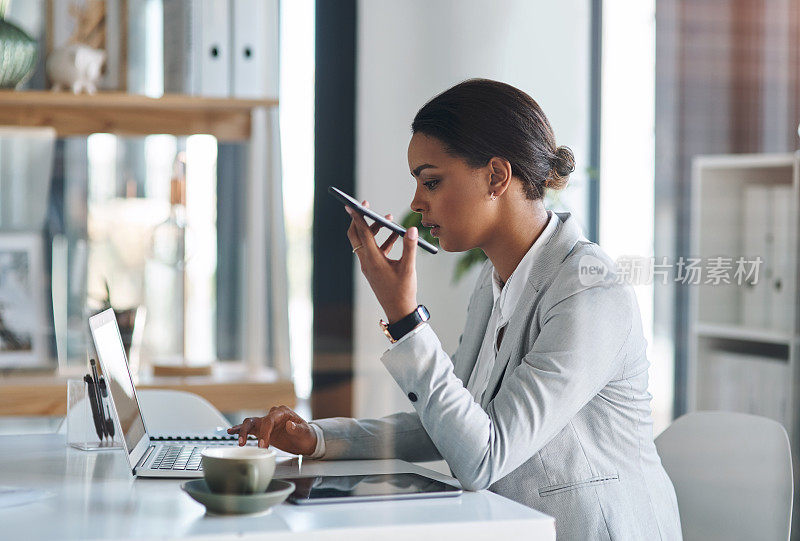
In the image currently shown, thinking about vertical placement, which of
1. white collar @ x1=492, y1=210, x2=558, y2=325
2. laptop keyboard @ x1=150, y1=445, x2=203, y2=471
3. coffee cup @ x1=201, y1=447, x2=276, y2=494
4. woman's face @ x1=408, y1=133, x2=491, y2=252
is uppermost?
woman's face @ x1=408, y1=133, x2=491, y2=252

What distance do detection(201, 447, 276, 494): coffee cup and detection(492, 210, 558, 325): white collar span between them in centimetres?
48

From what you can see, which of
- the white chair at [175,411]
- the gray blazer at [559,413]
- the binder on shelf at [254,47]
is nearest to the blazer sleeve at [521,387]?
the gray blazer at [559,413]

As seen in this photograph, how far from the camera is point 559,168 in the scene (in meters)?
1.24

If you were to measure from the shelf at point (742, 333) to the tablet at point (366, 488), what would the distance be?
1.31 metres

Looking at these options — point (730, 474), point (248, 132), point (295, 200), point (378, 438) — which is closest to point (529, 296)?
point (378, 438)

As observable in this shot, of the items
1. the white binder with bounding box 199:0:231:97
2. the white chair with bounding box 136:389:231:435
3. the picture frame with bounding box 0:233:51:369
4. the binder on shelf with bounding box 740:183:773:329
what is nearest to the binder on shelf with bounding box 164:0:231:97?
the white binder with bounding box 199:0:231:97

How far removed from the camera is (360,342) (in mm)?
2107

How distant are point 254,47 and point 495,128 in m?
1.14

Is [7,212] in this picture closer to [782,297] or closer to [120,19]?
[120,19]

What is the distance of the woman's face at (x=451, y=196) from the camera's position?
1.20 metres

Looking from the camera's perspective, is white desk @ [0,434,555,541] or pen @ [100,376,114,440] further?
pen @ [100,376,114,440]

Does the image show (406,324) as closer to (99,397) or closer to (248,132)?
(99,397)

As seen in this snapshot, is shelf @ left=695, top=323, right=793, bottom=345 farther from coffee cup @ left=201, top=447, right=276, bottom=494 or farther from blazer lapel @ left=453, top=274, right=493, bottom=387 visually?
coffee cup @ left=201, top=447, right=276, bottom=494

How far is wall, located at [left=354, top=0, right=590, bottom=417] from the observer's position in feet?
5.16
